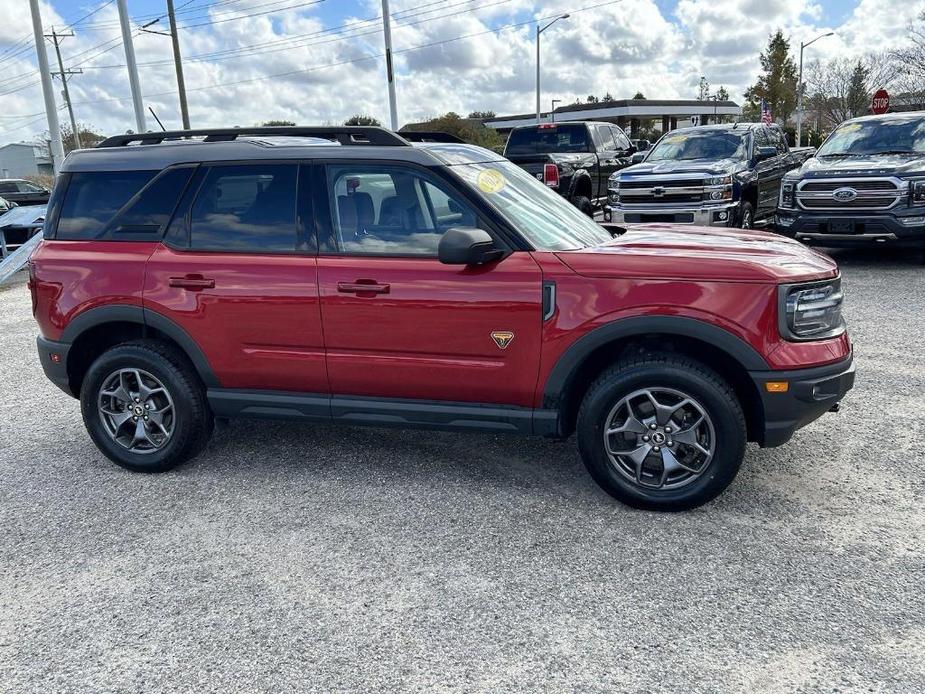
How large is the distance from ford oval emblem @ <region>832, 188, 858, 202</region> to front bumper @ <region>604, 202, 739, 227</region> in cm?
158

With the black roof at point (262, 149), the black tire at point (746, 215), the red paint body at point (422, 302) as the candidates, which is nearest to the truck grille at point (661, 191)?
the black tire at point (746, 215)

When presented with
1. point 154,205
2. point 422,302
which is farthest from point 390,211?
point 154,205

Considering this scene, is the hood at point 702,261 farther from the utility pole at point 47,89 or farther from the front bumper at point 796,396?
the utility pole at point 47,89

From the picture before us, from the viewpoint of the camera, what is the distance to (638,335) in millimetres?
3711

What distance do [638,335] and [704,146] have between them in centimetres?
983

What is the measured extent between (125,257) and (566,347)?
2480 millimetres

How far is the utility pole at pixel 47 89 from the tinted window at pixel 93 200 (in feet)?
60.1

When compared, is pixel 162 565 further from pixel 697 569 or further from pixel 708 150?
pixel 708 150

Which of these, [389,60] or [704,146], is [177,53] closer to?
[389,60]

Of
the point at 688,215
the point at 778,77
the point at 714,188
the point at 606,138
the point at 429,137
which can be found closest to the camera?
the point at 429,137

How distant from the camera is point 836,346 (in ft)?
12.0

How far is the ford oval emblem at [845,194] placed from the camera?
977 centimetres

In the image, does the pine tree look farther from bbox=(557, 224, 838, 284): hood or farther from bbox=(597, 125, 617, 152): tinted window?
bbox=(557, 224, 838, 284): hood

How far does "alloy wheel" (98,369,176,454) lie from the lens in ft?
14.4
